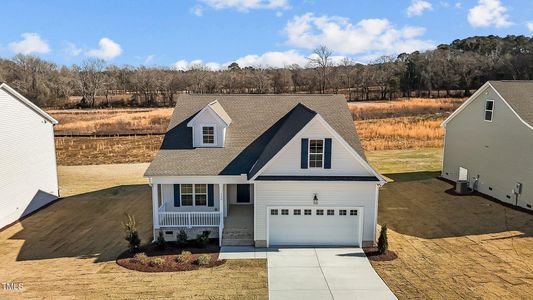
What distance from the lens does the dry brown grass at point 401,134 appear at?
40.7m

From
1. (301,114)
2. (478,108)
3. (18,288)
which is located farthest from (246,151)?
(478,108)

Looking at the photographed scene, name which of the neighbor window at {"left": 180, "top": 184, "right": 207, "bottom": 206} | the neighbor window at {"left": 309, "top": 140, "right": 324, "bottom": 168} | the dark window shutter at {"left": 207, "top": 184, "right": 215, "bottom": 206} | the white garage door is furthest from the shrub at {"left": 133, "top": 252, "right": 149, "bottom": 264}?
the neighbor window at {"left": 309, "top": 140, "right": 324, "bottom": 168}

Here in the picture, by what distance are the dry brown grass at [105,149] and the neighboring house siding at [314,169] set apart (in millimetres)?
23040

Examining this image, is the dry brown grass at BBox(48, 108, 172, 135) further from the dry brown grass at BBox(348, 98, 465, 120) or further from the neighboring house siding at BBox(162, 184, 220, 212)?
the neighboring house siding at BBox(162, 184, 220, 212)

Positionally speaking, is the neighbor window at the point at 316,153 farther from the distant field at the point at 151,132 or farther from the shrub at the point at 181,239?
the distant field at the point at 151,132

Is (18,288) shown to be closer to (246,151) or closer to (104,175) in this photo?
(246,151)

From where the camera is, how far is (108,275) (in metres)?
14.4

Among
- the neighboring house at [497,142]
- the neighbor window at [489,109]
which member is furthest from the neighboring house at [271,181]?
the neighbor window at [489,109]

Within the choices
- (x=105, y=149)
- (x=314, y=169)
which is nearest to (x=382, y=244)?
(x=314, y=169)

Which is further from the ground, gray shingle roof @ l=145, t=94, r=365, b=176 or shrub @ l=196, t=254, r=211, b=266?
gray shingle roof @ l=145, t=94, r=365, b=176

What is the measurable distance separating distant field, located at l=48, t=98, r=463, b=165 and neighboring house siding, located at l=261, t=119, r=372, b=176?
23.1 m

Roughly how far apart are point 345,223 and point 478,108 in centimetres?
1399

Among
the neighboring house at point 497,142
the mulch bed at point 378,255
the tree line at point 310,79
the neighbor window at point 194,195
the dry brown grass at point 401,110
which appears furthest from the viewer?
the tree line at point 310,79

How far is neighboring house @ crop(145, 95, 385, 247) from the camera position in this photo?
1669 centimetres
